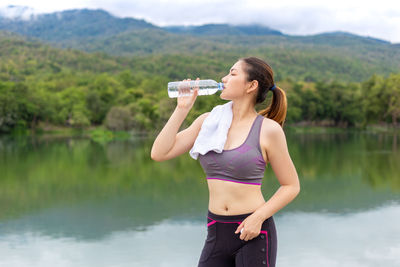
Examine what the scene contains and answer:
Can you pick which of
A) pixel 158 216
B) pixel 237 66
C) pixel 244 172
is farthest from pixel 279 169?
pixel 158 216

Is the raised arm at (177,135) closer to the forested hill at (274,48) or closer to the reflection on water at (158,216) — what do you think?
the reflection on water at (158,216)

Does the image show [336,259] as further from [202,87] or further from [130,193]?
[130,193]

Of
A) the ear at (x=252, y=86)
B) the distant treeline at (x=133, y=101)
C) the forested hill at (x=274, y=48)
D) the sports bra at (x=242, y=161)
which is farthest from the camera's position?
the forested hill at (x=274, y=48)

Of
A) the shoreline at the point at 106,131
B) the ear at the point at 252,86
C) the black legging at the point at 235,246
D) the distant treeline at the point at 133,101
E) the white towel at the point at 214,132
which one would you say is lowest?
the shoreline at the point at 106,131

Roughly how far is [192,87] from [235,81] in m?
0.16

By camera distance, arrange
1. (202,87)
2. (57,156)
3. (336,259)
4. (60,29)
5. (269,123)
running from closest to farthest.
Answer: (269,123)
(202,87)
(336,259)
(57,156)
(60,29)

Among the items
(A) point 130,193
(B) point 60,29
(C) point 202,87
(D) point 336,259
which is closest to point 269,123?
(C) point 202,87

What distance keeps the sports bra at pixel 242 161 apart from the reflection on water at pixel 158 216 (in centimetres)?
444

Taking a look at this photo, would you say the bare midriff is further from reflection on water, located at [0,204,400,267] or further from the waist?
reflection on water, located at [0,204,400,267]

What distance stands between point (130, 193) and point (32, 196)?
91.2 inches

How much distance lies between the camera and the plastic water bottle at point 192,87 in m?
1.72

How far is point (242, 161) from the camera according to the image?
1603 mm

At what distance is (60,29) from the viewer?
648 ft

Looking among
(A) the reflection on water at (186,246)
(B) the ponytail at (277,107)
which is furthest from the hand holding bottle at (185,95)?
(A) the reflection on water at (186,246)
